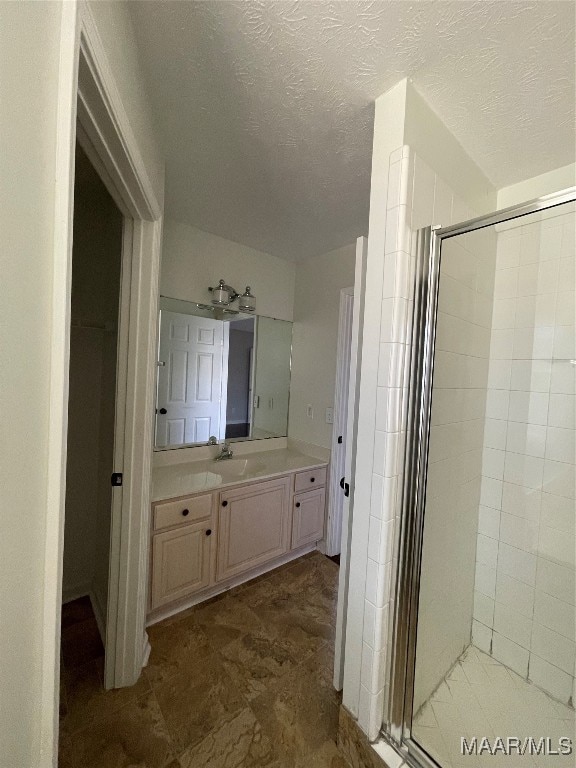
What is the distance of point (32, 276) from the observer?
19.4 inches

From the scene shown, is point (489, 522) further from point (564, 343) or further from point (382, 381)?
point (382, 381)

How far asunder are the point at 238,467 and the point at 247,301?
4.15ft

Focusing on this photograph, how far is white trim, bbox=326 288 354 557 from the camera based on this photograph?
7.89 feet

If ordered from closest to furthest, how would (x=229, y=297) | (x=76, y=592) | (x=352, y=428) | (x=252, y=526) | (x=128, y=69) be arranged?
(x=128, y=69), (x=352, y=428), (x=76, y=592), (x=252, y=526), (x=229, y=297)

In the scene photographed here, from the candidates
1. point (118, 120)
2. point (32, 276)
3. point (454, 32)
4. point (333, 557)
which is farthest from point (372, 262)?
point (333, 557)

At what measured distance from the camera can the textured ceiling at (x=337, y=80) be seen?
85 cm

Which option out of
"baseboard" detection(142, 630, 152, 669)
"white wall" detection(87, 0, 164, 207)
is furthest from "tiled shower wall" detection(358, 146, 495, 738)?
"baseboard" detection(142, 630, 152, 669)

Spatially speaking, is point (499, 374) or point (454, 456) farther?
point (499, 374)

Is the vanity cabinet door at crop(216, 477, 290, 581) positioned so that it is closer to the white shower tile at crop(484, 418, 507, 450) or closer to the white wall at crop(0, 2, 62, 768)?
the white shower tile at crop(484, 418, 507, 450)

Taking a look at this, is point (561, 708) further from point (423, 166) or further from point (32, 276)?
point (32, 276)

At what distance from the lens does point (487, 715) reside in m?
1.30

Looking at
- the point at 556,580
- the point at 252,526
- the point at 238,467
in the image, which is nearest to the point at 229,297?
the point at 238,467

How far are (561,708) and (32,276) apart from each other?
2.35 meters

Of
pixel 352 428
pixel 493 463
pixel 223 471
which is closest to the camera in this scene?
pixel 352 428
